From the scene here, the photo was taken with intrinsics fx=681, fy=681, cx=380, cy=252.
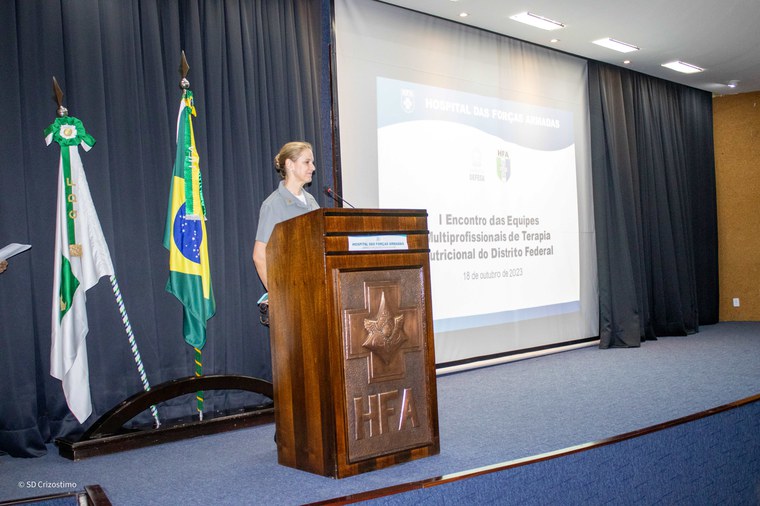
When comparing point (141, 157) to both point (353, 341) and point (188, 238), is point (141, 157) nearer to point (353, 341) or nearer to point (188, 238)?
point (188, 238)

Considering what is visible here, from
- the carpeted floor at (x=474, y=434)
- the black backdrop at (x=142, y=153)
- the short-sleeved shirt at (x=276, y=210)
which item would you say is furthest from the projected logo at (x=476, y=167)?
the short-sleeved shirt at (x=276, y=210)

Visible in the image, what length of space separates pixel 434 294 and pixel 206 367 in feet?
6.28

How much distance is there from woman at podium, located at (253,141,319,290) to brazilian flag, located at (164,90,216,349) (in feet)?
2.59

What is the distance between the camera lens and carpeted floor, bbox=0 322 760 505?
259 cm

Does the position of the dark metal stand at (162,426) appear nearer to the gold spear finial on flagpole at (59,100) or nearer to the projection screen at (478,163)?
the gold spear finial on flagpole at (59,100)

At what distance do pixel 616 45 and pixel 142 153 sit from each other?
15.1 ft

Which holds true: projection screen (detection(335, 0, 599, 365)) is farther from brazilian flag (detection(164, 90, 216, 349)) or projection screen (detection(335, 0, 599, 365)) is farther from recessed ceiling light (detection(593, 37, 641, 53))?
brazilian flag (detection(164, 90, 216, 349))

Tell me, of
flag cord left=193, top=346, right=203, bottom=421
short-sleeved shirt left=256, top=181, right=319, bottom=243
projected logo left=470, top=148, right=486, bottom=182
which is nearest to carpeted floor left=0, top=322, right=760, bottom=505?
flag cord left=193, top=346, right=203, bottom=421

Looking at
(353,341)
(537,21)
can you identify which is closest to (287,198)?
(353,341)

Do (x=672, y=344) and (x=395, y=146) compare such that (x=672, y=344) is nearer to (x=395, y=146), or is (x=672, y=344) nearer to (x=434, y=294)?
(x=434, y=294)

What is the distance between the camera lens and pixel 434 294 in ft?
17.4

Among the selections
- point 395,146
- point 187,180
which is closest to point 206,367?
point 187,180

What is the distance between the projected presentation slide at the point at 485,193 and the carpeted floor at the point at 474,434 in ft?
2.25

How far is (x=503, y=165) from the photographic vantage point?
5934mm
